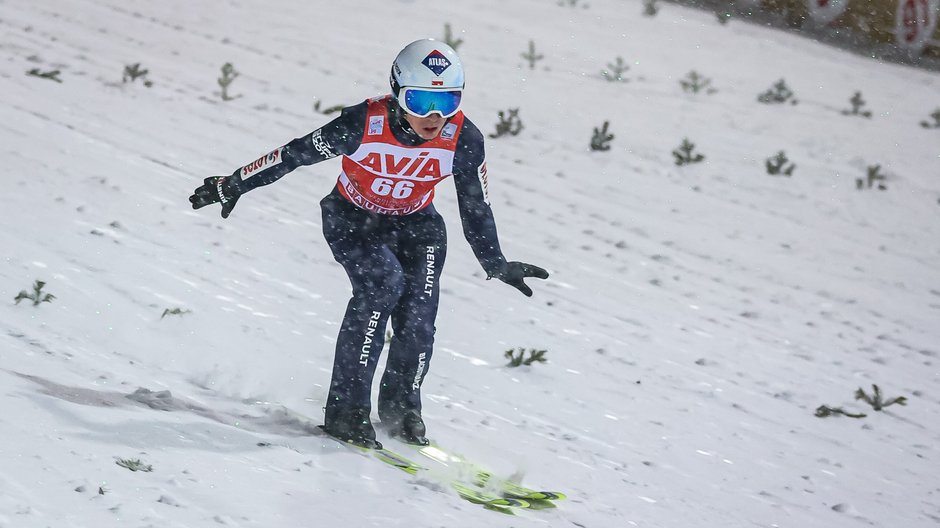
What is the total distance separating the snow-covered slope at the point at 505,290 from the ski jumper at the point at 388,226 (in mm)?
403

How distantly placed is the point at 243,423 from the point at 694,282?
13.6 ft

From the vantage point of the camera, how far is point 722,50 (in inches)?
522

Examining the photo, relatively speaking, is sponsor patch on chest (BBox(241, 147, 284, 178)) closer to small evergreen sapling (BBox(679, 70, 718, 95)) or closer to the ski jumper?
the ski jumper

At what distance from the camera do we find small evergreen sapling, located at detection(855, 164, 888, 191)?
960cm

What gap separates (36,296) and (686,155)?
632 centimetres

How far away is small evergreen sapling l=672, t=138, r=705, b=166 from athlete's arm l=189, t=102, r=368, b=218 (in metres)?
5.71

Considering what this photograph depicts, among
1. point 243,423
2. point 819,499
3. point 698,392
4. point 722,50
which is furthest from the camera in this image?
point 722,50

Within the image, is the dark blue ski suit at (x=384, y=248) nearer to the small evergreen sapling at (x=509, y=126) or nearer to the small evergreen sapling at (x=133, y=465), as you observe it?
the small evergreen sapling at (x=133, y=465)

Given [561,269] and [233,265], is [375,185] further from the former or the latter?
[561,269]

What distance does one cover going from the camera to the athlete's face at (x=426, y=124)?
14.3 feet

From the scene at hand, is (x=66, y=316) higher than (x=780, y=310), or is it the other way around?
(x=780, y=310)

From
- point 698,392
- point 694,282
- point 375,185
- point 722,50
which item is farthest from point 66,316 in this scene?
point 722,50

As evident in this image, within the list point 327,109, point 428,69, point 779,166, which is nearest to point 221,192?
point 428,69

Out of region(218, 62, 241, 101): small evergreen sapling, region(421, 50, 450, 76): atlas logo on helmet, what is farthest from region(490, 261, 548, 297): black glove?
region(218, 62, 241, 101): small evergreen sapling
